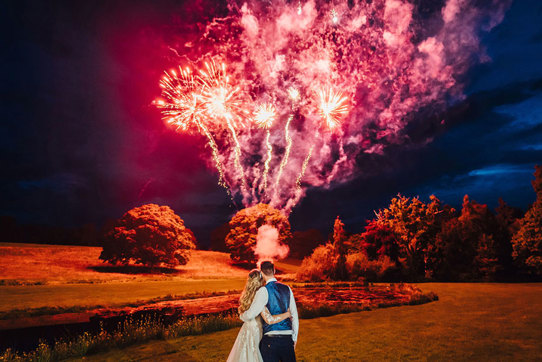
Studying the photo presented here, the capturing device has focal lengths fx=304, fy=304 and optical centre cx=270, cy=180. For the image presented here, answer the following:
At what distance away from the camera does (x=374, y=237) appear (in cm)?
3931

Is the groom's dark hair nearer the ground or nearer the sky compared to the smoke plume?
nearer the ground

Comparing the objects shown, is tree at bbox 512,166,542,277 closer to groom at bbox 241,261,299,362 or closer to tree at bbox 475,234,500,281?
tree at bbox 475,234,500,281

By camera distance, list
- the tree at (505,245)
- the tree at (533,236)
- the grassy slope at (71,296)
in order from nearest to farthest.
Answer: the grassy slope at (71,296), the tree at (533,236), the tree at (505,245)

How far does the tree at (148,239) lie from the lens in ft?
132

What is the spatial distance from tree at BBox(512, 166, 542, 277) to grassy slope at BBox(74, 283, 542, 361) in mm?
25553

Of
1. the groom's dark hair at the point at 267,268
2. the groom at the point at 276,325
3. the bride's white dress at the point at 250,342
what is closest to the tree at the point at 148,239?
the bride's white dress at the point at 250,342

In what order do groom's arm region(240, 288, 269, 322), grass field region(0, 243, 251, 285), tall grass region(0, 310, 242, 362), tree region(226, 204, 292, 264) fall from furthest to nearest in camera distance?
tree region(226, 204, 292, 264)
grass field region(0, 243, 251, 285)
tall grass region(0, 310, 242, 362)
groom's arm region(240, 288, 269, 322)

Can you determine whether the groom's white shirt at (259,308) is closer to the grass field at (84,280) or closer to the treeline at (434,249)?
the grass field at (84,280)

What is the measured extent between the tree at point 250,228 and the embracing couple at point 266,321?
50355 millimetres

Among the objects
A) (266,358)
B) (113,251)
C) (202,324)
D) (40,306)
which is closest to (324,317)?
(202,324)

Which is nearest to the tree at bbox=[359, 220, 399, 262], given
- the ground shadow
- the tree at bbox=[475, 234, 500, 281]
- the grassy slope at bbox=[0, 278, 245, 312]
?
the tree at bbox=[475, 234, 500, 281]

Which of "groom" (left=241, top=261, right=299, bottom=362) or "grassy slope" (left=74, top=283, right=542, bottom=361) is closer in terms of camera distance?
"groom" (left=241, top=261, right=299, bottom=362)

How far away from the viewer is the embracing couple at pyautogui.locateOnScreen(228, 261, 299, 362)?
5.06m

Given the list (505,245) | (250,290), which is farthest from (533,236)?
(250,290)
